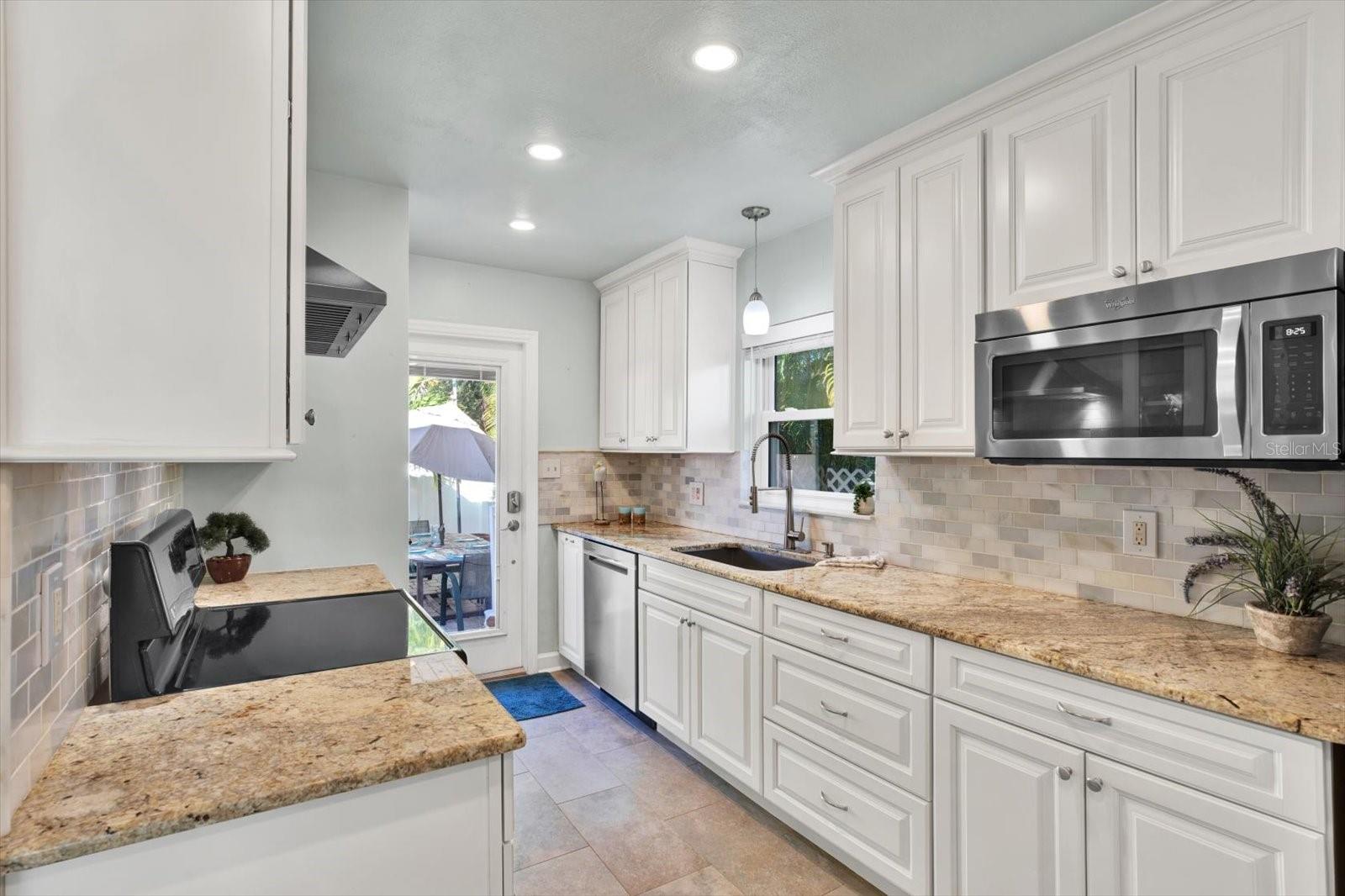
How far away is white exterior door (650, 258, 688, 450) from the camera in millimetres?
3693

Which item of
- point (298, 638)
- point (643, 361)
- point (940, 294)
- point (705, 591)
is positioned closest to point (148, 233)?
point (298, 638)

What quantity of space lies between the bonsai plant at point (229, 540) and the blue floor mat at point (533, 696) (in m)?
1.54

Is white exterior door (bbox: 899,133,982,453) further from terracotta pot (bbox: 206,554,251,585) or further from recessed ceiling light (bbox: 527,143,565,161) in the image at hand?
terracotta pot (bbox: 206,554,251,585)

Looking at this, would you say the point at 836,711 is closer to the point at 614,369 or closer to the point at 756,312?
the point at 756,312

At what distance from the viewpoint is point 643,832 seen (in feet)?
8.32

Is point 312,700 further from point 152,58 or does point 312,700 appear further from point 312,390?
point 312,390

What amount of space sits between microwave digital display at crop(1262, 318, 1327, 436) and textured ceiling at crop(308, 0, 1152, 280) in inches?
35.5

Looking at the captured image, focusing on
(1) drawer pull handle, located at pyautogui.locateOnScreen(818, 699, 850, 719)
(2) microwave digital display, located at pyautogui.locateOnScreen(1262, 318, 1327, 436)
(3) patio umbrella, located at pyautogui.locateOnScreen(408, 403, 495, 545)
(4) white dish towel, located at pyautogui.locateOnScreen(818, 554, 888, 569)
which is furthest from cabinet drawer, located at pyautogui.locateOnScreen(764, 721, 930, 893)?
(3) patio umbrella, located at pyautogui.locateOnScreen(408, 403, 495, 545)

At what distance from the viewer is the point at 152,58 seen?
96cm

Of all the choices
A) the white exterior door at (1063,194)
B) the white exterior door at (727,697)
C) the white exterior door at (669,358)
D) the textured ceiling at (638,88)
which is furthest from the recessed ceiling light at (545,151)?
the white exterior door at (727,697)

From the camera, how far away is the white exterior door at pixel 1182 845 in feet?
4.23

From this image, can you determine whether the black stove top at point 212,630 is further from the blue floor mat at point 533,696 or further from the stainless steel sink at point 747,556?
the blue floor mat at point 533,696

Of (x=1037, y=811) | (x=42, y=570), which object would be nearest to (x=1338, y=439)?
(x=1037, y=811)

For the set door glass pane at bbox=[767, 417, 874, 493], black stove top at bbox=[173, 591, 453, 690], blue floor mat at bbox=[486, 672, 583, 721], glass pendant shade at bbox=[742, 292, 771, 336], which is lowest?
blue floor mat at bbox=[486, 672, 583, 721]
